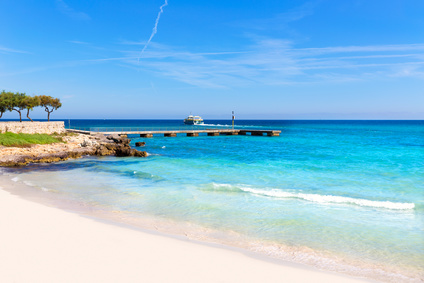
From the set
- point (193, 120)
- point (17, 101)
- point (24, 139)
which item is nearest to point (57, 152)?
point (24, 139)

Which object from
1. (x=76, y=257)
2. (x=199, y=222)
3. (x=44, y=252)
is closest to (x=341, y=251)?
(x=199, y=222)

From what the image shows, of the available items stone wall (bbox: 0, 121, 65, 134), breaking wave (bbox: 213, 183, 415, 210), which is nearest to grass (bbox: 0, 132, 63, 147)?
stone wall (bbox: 0, 121, 65, 134)

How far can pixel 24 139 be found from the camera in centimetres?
3253

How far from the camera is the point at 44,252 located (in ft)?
24.6

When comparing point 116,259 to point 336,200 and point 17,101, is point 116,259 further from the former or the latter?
point 17,101

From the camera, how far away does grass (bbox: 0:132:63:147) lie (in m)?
30.3

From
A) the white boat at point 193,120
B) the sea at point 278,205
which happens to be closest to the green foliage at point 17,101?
the sea at point 278,205

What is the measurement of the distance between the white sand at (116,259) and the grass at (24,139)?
971 inches

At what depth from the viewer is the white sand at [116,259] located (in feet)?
21.3

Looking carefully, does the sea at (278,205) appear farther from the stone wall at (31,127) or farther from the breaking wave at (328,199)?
the stone wall at (31,127)

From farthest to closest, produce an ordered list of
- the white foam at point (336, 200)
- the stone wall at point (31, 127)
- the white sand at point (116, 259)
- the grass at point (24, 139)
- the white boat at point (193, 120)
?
the white boat at point (193, 120) < the stone wall at point (31, 127) < the grass at point (24, 139) < the white foam at point (336, 200) < the white sand at point (116, 259)

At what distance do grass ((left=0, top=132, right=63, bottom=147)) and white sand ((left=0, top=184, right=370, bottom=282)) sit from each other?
24.7 metres

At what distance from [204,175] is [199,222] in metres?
10.9

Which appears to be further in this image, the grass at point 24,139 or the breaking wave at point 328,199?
the grass at point 24,139
